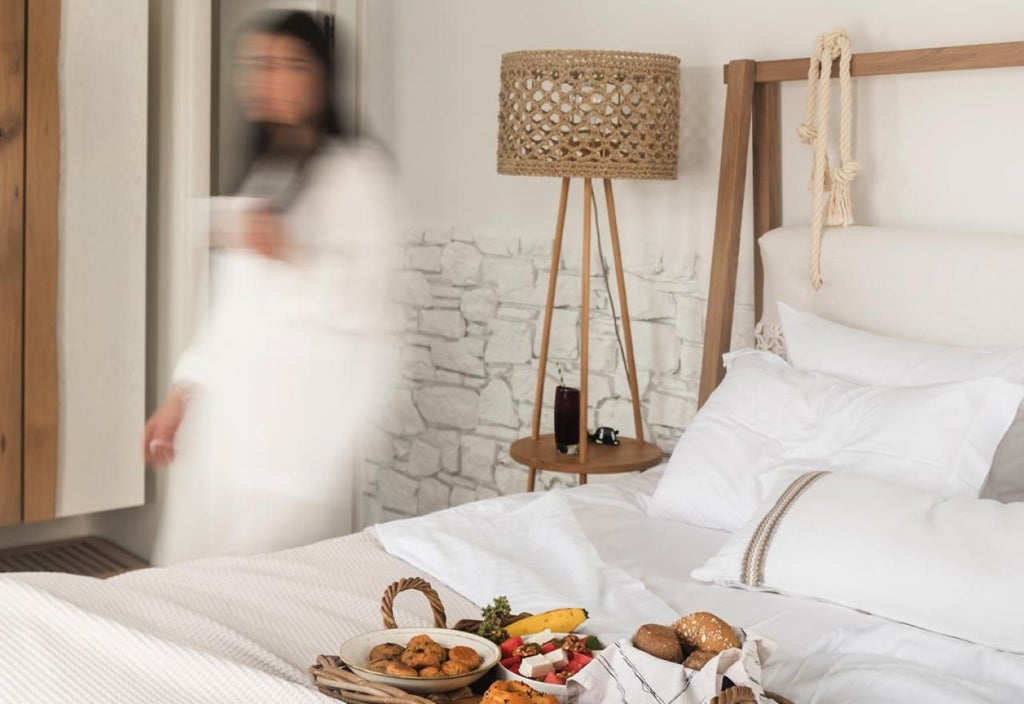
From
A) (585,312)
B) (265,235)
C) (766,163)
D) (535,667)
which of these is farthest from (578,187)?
(535,667)

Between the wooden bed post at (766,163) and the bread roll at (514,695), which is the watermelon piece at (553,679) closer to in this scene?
the bread roll at (514,695)

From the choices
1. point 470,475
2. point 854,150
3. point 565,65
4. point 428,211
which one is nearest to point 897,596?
point 854,150

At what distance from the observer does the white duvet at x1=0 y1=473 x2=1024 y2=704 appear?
1.65 m

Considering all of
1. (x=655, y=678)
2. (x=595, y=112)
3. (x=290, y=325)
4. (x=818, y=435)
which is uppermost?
(x=595, y=112)

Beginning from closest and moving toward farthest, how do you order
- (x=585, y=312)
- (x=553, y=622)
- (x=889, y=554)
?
(x=553, y=622), (x=889, y=554), (x=585, y=312)

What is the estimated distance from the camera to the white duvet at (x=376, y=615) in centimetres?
165

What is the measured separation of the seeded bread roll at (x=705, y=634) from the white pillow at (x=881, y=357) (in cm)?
103

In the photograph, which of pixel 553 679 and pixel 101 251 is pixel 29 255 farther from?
pixel 553 679

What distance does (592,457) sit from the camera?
10.2 ft

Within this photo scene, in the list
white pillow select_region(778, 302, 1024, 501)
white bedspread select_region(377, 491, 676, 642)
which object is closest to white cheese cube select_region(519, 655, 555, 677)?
white bedspread select_region(377, 491, 676, 642)

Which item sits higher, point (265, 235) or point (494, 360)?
point (265, 235)

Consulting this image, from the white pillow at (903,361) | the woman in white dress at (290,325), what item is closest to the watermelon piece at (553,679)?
the white pillow at (903,361)

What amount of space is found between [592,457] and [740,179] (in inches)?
30.3

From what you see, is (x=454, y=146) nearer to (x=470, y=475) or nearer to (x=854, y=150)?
(x=470, y=475)
